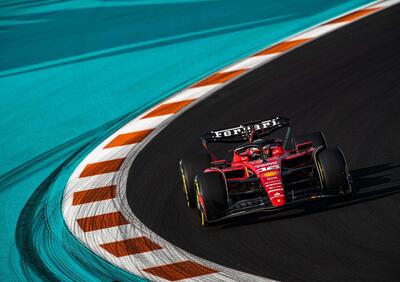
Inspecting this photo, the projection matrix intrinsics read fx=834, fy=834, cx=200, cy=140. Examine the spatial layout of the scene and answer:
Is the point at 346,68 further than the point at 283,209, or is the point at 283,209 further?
the point at 346,68

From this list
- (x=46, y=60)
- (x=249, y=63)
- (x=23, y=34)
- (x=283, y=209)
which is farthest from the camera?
(x=23, y=34)

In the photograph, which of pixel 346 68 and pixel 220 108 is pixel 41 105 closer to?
pixel 220 108

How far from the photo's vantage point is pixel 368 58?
13.9 metres

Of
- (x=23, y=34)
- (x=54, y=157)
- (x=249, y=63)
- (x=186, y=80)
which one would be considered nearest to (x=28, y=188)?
(x=54, y=157)

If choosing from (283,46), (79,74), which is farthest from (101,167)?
(283,46)

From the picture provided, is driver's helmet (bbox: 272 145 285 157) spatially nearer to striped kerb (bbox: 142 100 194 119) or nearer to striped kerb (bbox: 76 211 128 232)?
striped kerb (bbox: 76 211 128 232)

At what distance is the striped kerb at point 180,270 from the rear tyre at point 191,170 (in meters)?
1.41

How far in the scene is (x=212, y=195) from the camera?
8.18 metres

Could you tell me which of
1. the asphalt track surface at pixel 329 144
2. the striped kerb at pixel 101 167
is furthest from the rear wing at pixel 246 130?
the striped kerb at pixel 101 167

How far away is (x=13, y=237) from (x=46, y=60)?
802 cm

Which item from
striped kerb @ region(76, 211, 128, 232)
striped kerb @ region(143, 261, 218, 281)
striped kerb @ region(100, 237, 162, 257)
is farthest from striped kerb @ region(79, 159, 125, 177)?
striped kerb @ region(143, 261, 218, 281)

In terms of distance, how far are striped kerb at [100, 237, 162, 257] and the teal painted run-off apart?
21cm

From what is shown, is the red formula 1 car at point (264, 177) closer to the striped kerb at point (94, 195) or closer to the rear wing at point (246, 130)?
the rear wing at point (246, 130)

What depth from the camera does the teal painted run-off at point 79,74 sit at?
9023mm
